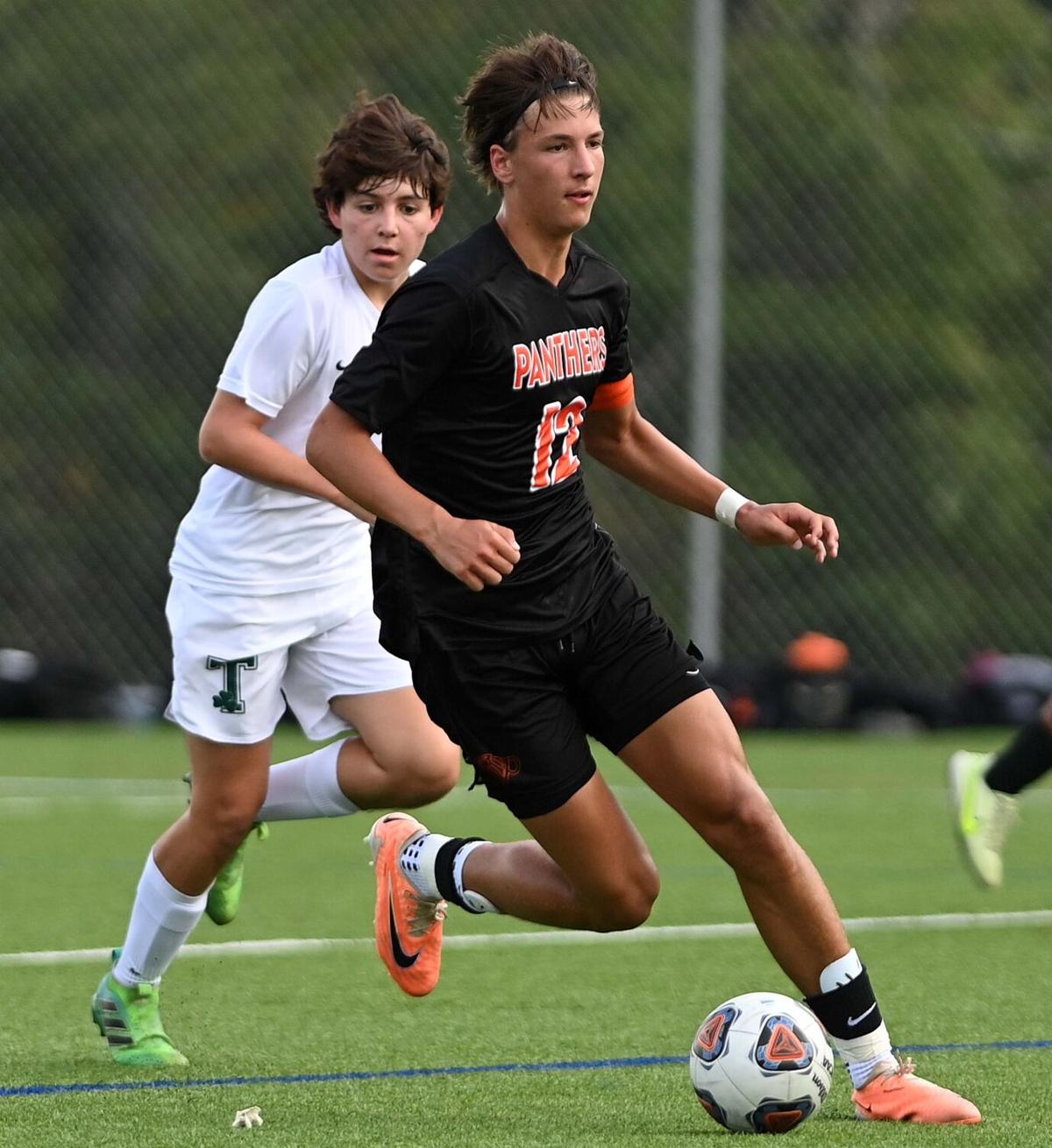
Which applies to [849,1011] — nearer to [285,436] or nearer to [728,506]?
[728,506]

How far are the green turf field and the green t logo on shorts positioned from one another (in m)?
0.72

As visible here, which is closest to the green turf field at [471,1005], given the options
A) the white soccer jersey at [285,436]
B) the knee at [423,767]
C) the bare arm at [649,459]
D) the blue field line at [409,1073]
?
the blue field line at [409,1073]

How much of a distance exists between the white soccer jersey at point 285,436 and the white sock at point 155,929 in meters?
0.67

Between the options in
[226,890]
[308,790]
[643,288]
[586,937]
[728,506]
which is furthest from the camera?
[643,288]

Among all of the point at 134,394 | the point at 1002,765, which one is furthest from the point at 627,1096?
the point at 134,394

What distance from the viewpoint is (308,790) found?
5215 mm

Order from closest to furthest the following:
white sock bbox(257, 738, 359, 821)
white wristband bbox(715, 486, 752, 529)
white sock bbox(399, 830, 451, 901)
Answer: white wristband bbox(715, 486, 752, 529)
white sock bbox(399, 830, 451, 901)
white sock bbox(257, 738, 359, 821)

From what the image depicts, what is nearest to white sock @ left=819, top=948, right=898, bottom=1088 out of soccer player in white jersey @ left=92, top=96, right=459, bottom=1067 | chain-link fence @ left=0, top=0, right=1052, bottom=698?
soccer player in white jersey @ left=92, top=96, right=459, bottom=1067

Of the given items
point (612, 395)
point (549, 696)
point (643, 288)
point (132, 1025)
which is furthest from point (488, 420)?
point (643, 288)

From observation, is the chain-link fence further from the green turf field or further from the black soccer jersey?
the black soccer jersey

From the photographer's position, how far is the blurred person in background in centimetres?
677

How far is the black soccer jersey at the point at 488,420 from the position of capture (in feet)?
13.3

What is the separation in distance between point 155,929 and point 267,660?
0.62 meters

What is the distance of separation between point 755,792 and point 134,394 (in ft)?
40.3
